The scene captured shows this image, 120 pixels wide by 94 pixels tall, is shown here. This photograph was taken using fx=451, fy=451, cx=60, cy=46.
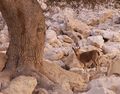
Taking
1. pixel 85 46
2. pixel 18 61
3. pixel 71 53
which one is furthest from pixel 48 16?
pixel 18 61

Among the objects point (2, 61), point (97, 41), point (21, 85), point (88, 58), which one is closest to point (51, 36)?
point (97, 41)

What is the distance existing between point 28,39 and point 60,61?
1692 millimetres

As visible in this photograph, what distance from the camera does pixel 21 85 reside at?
15.3ft

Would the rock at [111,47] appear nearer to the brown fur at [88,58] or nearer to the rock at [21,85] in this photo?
the brown fur at [88,58]

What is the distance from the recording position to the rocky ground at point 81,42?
15.7 ft

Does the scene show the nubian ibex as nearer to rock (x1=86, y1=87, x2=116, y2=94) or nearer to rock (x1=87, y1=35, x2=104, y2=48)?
rock (x1=87, y1=35, x2=104, y2=48)

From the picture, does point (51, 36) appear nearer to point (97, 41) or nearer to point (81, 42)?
point (81, 42)

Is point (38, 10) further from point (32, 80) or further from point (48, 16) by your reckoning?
point (48, 16)

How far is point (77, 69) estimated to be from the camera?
6008 mm

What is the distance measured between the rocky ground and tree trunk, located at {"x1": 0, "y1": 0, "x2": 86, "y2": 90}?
210 mm

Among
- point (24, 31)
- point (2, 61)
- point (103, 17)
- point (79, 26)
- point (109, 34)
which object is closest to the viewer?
point (24, 31)

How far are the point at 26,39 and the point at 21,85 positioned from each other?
0.65 meters

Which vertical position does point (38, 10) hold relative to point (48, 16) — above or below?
above

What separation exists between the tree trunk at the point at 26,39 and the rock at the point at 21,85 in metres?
0.24
